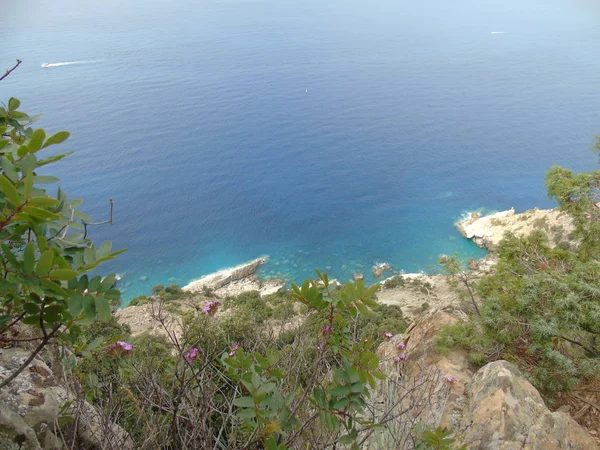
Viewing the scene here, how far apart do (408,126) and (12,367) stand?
189 feet

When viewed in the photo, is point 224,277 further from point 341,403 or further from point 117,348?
point 341,403

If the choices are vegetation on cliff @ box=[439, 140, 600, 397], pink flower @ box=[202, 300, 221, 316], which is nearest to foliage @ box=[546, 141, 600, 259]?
vegetation on cliff @ box=[439, 140, 600, 397]

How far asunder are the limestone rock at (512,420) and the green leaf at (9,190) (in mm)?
6210

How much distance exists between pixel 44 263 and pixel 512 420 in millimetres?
7751

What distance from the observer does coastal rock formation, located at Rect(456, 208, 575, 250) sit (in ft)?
103

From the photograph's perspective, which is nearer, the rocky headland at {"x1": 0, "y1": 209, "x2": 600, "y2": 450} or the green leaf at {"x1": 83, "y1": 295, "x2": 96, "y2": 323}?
the green leaf at {"x1": 83, "y1": 295, "x2": 96, "y2": 323}

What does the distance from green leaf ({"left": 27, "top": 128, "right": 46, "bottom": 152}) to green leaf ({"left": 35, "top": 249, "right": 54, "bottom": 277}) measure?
0.64 meters

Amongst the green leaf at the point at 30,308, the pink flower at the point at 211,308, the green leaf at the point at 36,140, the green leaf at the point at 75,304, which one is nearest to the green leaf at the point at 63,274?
the green leaf at the point at 75,304

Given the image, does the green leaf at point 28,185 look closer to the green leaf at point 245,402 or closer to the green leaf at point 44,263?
the green leaf at point 44,263

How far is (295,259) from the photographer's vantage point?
3597 cm

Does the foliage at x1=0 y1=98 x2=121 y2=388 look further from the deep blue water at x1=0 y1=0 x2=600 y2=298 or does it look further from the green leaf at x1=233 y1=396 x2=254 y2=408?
the deep blue water at x1=0 y1=0 x2=600 y2=298

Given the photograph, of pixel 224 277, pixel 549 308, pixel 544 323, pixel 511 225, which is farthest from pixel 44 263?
pixel 511 225

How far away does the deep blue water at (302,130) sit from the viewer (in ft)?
128

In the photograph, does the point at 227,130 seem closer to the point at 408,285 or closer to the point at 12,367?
the point at 408,285
